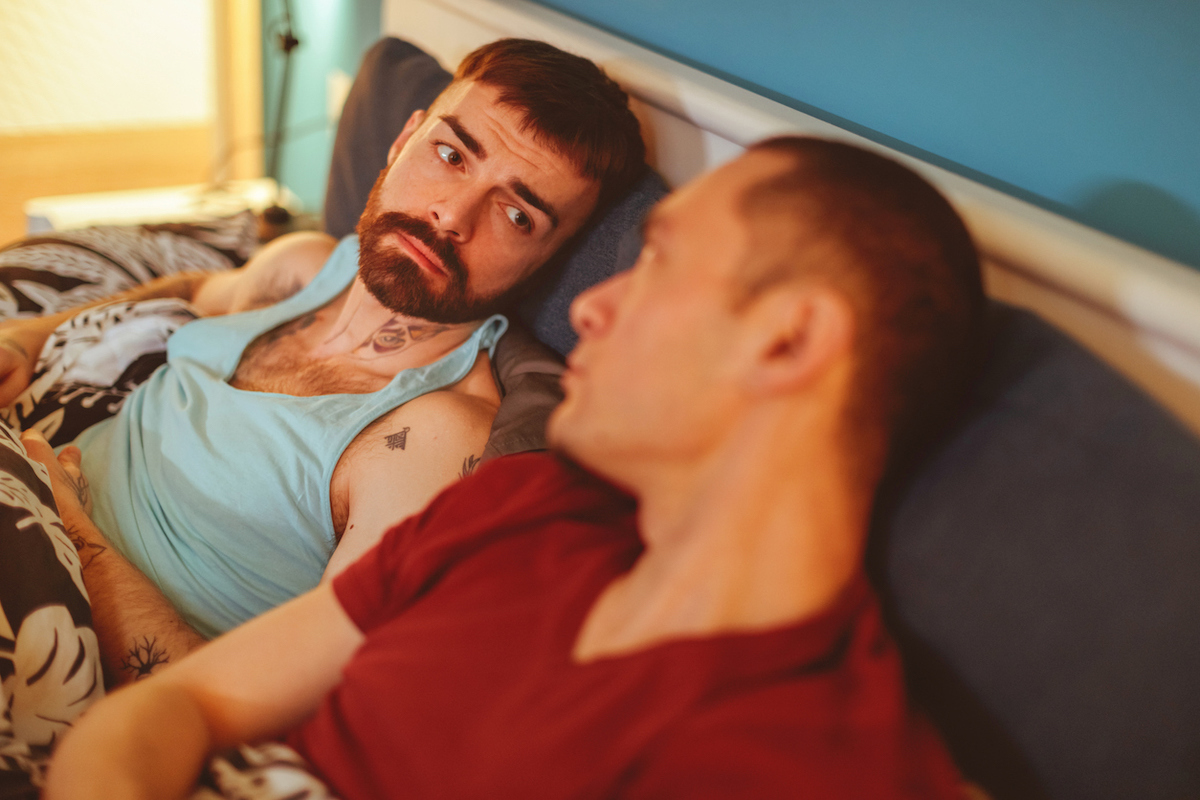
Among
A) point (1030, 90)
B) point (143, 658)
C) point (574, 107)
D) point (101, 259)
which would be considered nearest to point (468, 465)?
point (143, 658)

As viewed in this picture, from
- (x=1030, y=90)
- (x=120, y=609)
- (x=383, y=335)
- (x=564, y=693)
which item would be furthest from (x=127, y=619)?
(x=1030, y=90)

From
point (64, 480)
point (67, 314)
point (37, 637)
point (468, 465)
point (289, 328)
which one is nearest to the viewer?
point (37, 637)

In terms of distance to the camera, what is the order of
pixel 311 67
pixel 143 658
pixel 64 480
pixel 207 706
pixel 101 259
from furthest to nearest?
pixel 311 67
pixel 101 259
pixel 64 480
pixel 143 658
pixel 207 706

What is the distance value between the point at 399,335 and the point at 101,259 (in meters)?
0.85

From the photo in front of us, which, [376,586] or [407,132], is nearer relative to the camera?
[376,586]

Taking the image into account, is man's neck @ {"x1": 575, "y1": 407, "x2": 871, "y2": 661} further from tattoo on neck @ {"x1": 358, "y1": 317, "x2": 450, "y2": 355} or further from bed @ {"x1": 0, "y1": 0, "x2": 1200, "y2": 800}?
tattoo on neck @ {"x1": 358, "y1": 317, "x2": 450, "y2": 355}

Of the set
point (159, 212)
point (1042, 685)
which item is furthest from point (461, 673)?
point (159, 212)

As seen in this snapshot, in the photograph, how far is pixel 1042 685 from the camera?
22.3 inches

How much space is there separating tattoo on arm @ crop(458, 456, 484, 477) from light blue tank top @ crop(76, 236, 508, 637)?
0.16 m

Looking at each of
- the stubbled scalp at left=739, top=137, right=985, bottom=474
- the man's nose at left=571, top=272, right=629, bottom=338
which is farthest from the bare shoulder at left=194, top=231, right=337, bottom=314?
the stubbled scalp at left=739, top=137, right=985, bottom=474

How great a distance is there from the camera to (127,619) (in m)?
0.97

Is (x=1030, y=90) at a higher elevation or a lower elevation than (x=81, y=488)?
higher

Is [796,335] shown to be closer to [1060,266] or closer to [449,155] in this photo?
[1060,266]

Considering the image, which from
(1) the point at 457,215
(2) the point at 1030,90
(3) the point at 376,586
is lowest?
(3) the point at 376,586
